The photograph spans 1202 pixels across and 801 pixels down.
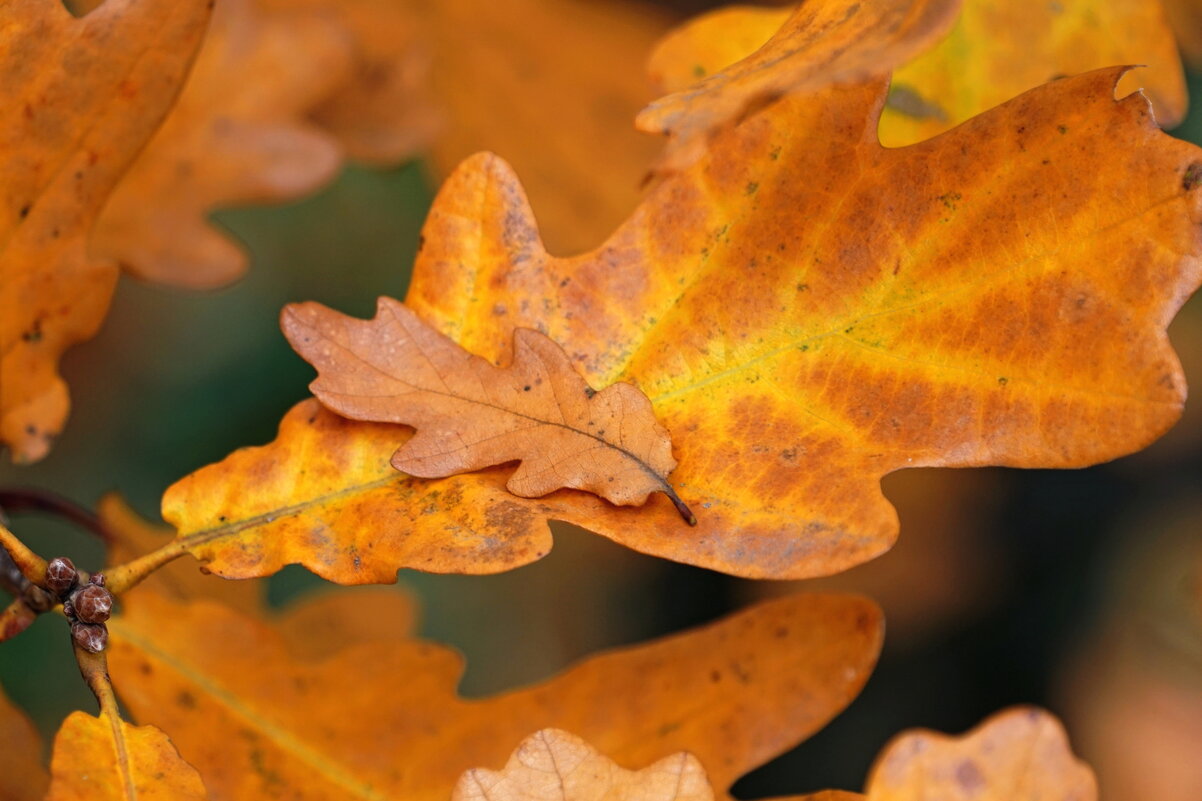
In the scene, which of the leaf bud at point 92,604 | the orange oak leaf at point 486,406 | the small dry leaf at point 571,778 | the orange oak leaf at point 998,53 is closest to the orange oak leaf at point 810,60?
Result: the orange oak leaf at point 486,406

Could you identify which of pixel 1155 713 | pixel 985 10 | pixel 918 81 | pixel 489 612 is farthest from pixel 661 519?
pixel 1155 713

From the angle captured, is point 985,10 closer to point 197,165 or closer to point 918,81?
point 918,81

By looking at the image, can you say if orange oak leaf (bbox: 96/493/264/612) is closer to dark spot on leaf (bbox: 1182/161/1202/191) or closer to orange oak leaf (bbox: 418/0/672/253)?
orange oak leaf (bbox: 418/0/672/253)

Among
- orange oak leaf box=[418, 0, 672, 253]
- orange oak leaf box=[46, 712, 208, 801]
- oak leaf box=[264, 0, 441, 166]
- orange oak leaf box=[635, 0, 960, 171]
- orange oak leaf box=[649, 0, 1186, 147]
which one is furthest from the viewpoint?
orange oak leaf box=[418, 0, 672, 253]

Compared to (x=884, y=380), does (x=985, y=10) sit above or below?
above

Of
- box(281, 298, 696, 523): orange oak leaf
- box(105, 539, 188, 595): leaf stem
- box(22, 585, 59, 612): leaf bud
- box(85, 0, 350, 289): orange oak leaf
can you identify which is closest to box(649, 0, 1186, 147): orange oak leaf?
box(281, 298, 696, 523): orange oak leaf

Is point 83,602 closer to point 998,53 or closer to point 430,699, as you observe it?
point 430,699
